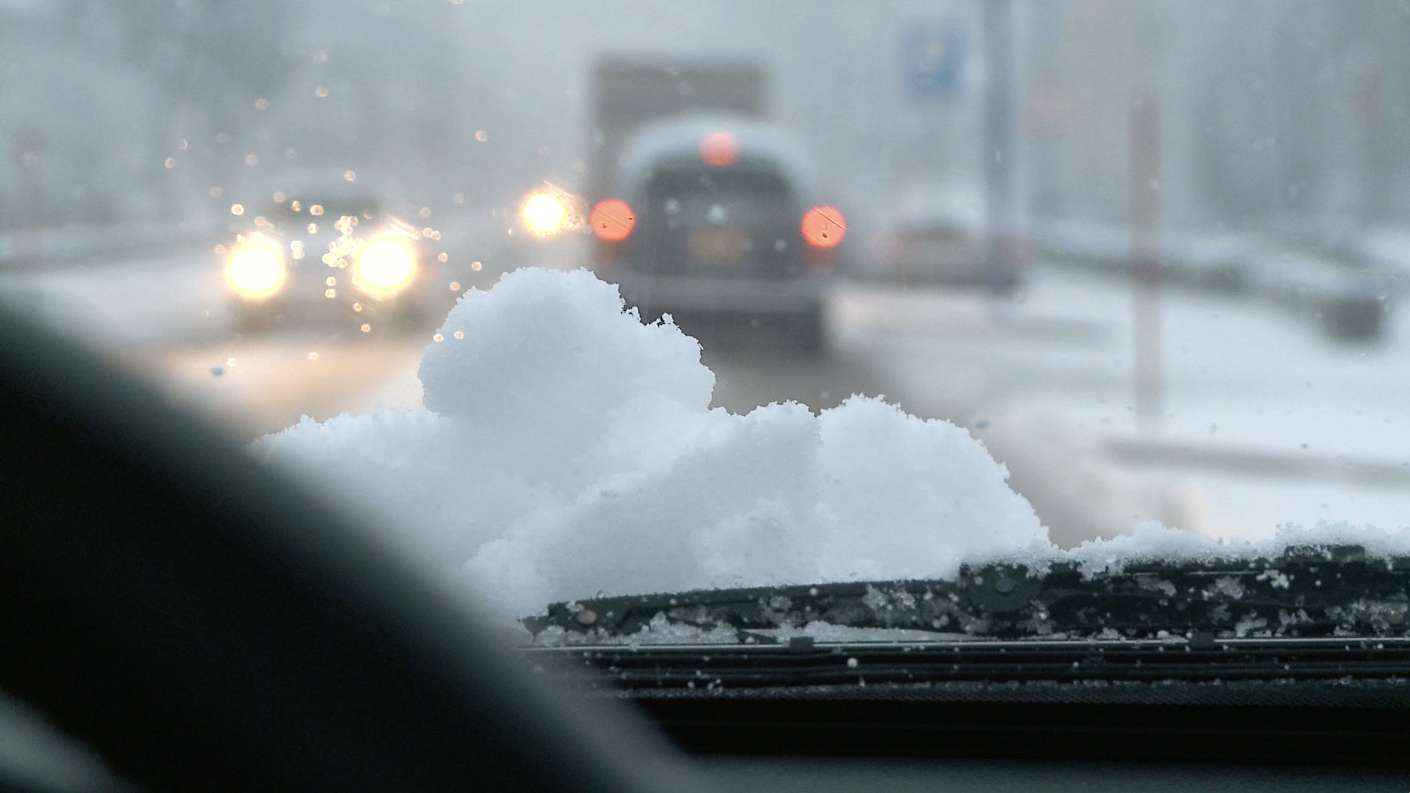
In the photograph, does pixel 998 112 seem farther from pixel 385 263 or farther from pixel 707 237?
pixel 385 263

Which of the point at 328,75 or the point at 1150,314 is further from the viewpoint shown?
the point at 1150,314

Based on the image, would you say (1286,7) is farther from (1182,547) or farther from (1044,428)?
(1182,547)

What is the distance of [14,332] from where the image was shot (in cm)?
83

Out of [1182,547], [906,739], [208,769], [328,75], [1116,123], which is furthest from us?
[1116,123]

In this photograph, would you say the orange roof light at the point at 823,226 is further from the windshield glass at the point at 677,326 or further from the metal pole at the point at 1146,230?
the metal pole at the point at 1146,230

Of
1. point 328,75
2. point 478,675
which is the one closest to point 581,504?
point 478,675

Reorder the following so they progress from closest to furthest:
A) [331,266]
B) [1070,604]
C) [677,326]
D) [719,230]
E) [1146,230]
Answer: [1070,604] → [677,326] → [719,230] → [331,266] → [1146,230]

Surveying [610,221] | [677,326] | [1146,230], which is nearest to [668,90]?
[1146,230]

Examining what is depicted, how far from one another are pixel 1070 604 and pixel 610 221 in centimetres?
212

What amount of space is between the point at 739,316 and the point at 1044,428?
394 centimetres

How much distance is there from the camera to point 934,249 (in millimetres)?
25453

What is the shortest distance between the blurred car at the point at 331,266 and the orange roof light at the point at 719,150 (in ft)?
3.12

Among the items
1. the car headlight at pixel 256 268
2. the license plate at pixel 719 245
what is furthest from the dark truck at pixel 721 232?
the car headlight at pixel 256 268

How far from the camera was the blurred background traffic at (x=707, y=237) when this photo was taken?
4.99m
